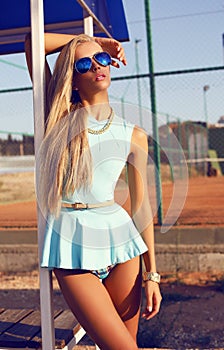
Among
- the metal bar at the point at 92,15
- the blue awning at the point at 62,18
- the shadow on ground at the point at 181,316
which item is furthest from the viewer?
the shadow on ground at the point at 181,316

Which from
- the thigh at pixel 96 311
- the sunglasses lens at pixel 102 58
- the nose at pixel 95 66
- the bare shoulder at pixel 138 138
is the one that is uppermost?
the sunglasses lens at pixel 102 58

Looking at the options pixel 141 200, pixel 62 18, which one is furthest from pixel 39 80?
pixel 62 18

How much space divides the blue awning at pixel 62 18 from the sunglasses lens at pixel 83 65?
1.10 m

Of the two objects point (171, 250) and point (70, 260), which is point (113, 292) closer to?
point (70, 260)

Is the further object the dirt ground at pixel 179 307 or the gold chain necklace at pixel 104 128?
the dirt ground at pixel 179 307

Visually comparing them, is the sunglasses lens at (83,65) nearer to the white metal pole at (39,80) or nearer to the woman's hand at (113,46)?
the white metal pole at (39,80)

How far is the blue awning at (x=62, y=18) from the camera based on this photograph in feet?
10.9

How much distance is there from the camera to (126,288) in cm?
221

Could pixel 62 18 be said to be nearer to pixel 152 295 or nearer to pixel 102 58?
pixel 102 58

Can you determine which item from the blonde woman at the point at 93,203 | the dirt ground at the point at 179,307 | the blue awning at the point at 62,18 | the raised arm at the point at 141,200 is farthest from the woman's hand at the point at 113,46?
the dirt ground at the point at 179,307

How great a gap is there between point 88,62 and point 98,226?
66cm

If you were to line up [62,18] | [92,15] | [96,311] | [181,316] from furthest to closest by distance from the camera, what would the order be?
[181,316]
[62,18]
[92,15]
[96,311]

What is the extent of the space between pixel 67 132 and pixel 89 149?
113mm

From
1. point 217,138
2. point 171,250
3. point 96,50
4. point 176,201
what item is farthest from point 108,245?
point 217,138
